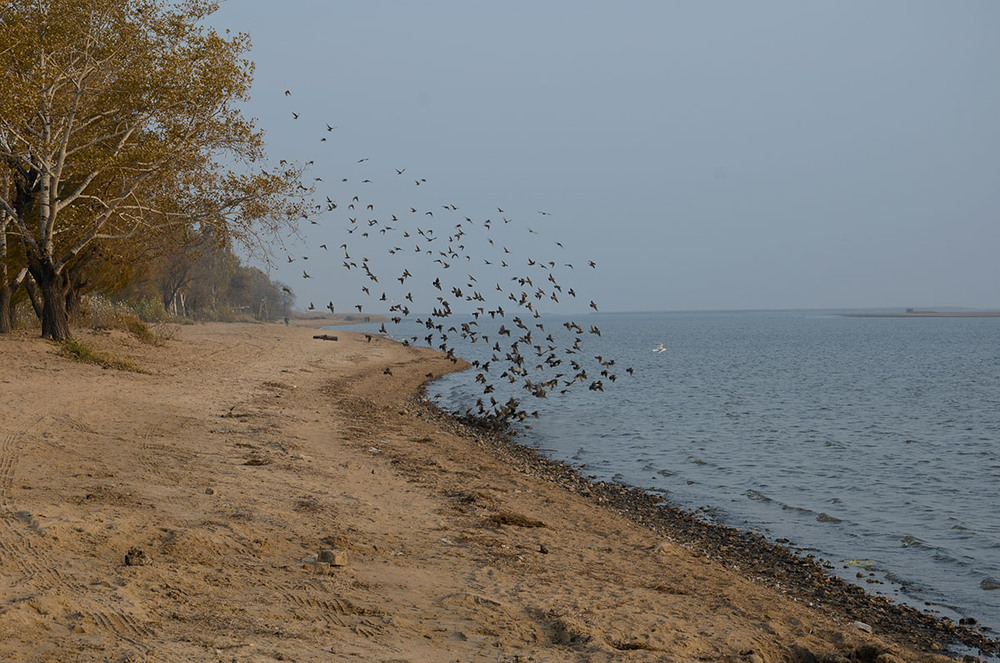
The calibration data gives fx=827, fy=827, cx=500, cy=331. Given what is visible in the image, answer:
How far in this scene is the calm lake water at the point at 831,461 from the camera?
12.7 meters

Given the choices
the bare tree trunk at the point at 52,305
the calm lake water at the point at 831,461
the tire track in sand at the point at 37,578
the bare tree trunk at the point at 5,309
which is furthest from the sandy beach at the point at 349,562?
the bare tree trunk at the point at 5,309

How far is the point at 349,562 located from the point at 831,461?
16.4 m

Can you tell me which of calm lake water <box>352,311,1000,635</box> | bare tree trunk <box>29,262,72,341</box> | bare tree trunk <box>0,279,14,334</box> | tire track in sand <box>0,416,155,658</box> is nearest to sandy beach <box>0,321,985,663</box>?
tire track in sand <box>0,416,155,658</box>

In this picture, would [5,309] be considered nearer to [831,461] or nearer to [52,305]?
[52,305]

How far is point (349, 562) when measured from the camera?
852cm

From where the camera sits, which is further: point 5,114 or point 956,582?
point 5,114

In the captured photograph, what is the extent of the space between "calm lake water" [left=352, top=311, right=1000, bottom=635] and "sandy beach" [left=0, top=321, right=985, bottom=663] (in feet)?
4.75

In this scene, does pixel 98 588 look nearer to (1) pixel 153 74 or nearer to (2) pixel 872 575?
(2) pixel 872 575

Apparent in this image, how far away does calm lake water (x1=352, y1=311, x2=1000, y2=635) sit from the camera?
1266cm

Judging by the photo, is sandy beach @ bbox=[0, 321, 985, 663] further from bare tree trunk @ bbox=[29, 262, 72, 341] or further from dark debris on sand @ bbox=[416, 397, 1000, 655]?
bare tree trunk @ bbox=[29, 262, 72, 341]

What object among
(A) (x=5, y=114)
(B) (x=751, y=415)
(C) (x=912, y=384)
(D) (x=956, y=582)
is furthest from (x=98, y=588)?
(C) (x=912, y=384)

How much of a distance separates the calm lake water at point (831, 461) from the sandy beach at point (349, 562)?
145 cm

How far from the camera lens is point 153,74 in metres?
23.9

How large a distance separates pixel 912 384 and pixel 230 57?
39510 mm
